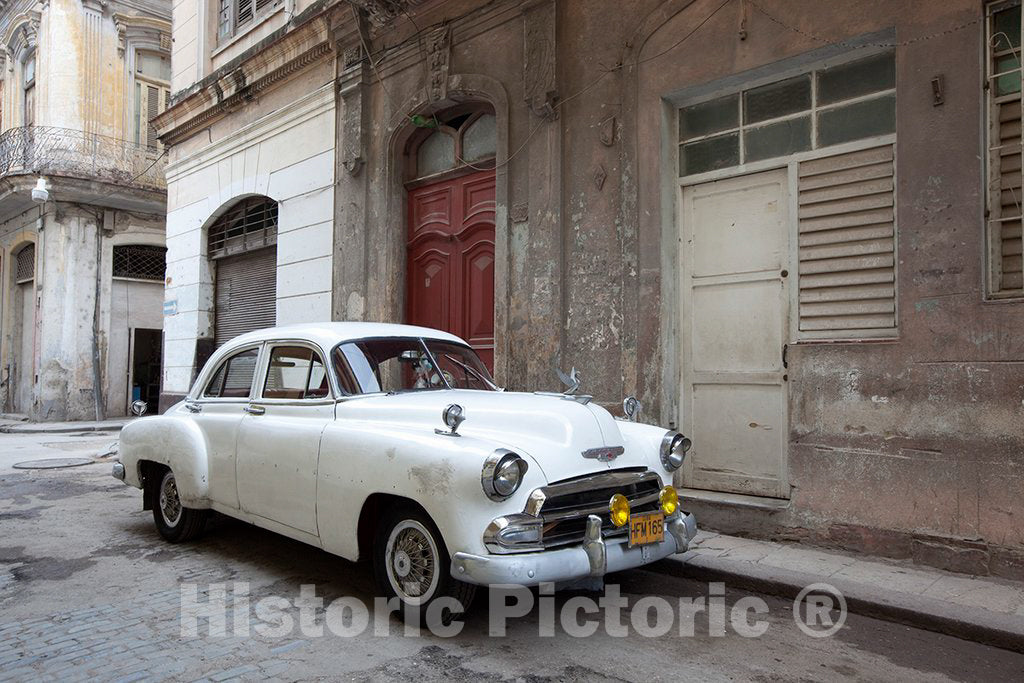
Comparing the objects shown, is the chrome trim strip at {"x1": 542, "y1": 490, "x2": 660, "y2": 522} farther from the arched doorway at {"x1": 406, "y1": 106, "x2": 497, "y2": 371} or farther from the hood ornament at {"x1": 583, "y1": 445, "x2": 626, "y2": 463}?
the arched doorway at {"x1": 406, "y1": 106, "x2": 497, "y2": 371}

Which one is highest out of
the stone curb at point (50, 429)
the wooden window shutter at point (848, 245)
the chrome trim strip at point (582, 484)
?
the wooden window shutter at point (848, 245)

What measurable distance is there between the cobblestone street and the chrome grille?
535 mm

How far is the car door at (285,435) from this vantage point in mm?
4305

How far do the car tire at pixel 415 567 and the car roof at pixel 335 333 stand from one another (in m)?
1.34

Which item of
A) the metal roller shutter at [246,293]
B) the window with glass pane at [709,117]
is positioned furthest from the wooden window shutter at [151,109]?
the window with glass pane at [709,117]

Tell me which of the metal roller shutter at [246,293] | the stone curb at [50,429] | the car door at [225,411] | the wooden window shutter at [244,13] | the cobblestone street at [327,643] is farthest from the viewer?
the stone curb at [50,429]

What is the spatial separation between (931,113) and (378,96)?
6.65 metres

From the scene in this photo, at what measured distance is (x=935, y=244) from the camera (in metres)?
4.90

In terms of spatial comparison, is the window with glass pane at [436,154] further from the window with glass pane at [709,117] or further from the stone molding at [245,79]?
the window with glass pane at [709,117]

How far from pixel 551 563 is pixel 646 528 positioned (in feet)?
2.09

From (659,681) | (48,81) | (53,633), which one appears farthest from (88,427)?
(659,681)

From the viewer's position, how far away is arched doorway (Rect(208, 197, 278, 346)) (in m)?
11.3

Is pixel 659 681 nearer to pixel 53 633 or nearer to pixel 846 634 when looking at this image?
pixel 846 634

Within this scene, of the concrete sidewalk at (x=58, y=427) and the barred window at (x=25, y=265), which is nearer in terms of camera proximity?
the concrete sidewalk at (x=58, y=427)
